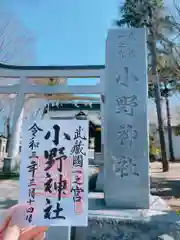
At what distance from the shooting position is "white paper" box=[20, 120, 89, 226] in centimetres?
210

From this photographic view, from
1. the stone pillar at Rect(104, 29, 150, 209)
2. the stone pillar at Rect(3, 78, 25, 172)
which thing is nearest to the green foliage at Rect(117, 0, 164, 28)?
the stone pillar at Rect(3, 78, 25, 172)

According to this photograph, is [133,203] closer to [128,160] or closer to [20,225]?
[128,160]

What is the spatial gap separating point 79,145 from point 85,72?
9266mm

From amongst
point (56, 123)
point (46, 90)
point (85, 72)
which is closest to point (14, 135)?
point (46, 90)

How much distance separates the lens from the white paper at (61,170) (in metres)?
2.10

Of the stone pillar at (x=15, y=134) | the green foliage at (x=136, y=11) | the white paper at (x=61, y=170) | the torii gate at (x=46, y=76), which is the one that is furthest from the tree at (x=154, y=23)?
the white paper at (x=61, y=170)

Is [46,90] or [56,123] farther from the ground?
[46,90]

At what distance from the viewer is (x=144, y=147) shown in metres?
3.49

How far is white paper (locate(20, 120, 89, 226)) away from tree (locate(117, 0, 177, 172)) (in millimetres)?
11194

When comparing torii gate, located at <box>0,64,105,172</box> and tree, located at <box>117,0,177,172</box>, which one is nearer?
torii gate, located at <box>0,64,105,172</box>

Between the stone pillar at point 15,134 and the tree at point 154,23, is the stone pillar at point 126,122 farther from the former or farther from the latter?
the tree at point 154,23

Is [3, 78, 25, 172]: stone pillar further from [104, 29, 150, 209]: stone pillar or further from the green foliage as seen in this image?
[104, 29, 150, 209]: stone pillar

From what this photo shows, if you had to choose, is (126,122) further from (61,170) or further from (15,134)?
(15,134)

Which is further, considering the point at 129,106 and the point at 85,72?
the point at 85,72
